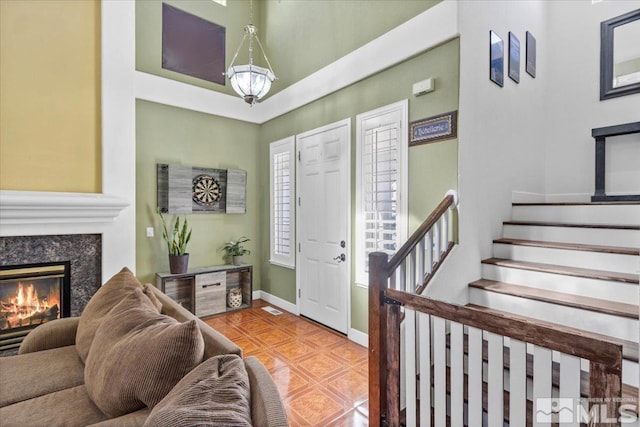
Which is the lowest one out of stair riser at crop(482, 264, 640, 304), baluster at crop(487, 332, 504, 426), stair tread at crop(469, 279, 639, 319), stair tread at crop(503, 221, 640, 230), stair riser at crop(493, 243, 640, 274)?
baluster at crop(487, 332, 504, 426)

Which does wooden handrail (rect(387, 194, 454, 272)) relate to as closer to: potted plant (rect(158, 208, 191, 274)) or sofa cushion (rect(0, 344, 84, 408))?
sofa cushion (rect(0, 344, 84, 408))

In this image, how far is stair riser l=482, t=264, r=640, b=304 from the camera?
2.00 m

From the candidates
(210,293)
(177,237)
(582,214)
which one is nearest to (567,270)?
(582,214)

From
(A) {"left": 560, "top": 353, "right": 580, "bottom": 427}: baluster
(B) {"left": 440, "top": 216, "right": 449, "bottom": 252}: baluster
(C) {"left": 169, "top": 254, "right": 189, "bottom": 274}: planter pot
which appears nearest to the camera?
(A) {"left": 560, "top": 353, "right": 580, "bottom": 427}: baluster

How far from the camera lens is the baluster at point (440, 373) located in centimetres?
156

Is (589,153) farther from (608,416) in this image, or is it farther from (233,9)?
(233,9)

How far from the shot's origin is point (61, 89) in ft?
9.36

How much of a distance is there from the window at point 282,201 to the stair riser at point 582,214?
2651 mm

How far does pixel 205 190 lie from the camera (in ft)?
14.4

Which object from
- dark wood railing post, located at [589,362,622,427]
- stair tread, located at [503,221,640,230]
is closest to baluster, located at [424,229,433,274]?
stair tread, located at [503,221,640,230]

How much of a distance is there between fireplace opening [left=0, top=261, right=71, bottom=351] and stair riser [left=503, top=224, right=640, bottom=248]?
421cm

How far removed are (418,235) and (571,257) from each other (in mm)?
1327

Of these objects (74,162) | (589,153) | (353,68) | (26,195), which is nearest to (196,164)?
(74,162)

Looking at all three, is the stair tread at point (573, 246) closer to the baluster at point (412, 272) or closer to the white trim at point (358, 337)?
the baluster at point (412, 272)
